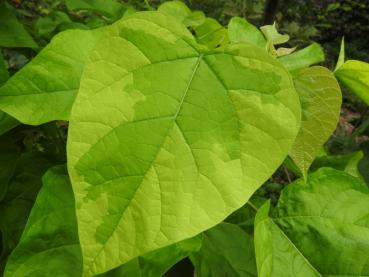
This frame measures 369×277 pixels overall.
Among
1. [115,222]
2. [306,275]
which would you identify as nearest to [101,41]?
[115,222]

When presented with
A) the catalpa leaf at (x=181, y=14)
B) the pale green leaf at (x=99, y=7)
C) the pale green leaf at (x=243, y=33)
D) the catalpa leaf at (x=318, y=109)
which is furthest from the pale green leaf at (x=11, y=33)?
the catalpa leaf at (x=318, y=109)

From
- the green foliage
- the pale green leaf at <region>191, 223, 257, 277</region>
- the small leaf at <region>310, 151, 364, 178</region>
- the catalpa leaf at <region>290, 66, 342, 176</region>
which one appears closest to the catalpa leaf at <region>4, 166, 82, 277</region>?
the green foliage

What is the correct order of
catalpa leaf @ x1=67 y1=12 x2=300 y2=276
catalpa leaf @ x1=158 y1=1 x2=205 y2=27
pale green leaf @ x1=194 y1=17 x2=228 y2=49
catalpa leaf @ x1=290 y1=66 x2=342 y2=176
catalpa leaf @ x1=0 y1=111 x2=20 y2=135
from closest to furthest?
catalpa leaf @ x1=67 y1=12 x2=300 y2=276
catalpa leaf @ x1=290 y1=66 x2=342 y2=176
catalpa leaf @ x1=0 y1=111 x2=20 y2=135
pale green leaf @ x1=194 y1=17 x2=228 y2=49
catalpa leaf @ x1=158 y1=1 x2=205 y2=27

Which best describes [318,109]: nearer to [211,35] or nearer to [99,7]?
[211,35]

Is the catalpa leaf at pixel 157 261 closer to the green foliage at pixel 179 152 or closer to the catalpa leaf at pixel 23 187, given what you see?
the green foliage at pixel 179 152

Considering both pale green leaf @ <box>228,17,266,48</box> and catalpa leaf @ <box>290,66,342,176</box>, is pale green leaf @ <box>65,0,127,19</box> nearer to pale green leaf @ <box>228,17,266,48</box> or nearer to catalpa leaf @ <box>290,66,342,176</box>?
pale green leaf @ <box>228,17,266,48</box>

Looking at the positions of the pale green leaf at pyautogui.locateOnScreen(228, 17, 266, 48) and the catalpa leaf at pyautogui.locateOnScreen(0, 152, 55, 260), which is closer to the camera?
the pale green leaf at pyautogui.locateOnScreen(228, 17, 266, 48)

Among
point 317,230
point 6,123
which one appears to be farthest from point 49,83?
point 317,230

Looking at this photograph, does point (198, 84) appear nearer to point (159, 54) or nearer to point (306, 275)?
point (159, 54)
